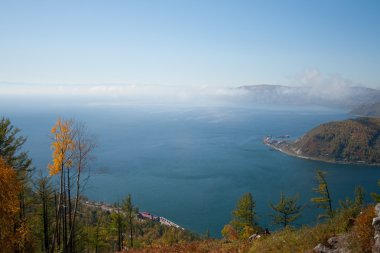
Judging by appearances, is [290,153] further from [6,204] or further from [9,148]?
[6,204]

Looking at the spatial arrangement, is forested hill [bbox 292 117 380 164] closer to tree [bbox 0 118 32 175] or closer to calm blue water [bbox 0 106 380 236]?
calm blue water [bbox 0 106 380 236]

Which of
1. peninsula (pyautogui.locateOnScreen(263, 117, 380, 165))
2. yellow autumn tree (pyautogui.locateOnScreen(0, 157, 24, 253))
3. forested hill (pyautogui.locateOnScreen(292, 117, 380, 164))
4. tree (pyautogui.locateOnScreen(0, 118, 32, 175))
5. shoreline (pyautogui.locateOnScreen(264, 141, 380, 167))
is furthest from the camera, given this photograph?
forested hill (pyautogui.locateOnScreen(292, 117, 380, 164))

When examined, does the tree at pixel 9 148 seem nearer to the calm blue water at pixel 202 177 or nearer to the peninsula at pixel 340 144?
the calm blue water at pixel 202 177

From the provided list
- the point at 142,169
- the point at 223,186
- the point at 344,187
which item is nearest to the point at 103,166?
the point at 142,169

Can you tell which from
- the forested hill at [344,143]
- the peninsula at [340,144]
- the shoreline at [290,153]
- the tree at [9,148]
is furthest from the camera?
the forested hill at [344,143]

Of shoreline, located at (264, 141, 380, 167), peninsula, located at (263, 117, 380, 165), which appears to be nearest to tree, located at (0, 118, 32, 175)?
shoreline, located at (264, 141, 380, 167)

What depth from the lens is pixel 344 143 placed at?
15625 centimetres

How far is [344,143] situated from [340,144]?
9.64 feet

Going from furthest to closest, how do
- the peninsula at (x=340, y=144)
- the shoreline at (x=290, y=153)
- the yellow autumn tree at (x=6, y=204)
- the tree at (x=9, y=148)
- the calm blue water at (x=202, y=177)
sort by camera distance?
the peninsula at (x=340, y=144) < the shoreline at (x=290, y=153) < the calm blue water at (x=202, y=177) < the tree at (x=9, y=148) < the yellow autumn tree at (x=6, y=204)

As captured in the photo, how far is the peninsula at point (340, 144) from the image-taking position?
5709 inches

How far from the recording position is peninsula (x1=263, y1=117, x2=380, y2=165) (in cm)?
14500

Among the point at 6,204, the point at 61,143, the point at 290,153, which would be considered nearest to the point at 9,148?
the point at 61,143

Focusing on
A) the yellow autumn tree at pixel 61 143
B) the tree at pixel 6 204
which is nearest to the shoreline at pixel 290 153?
the yellow autumn tree at pixel 61 143

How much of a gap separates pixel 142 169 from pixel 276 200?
2034 inches
